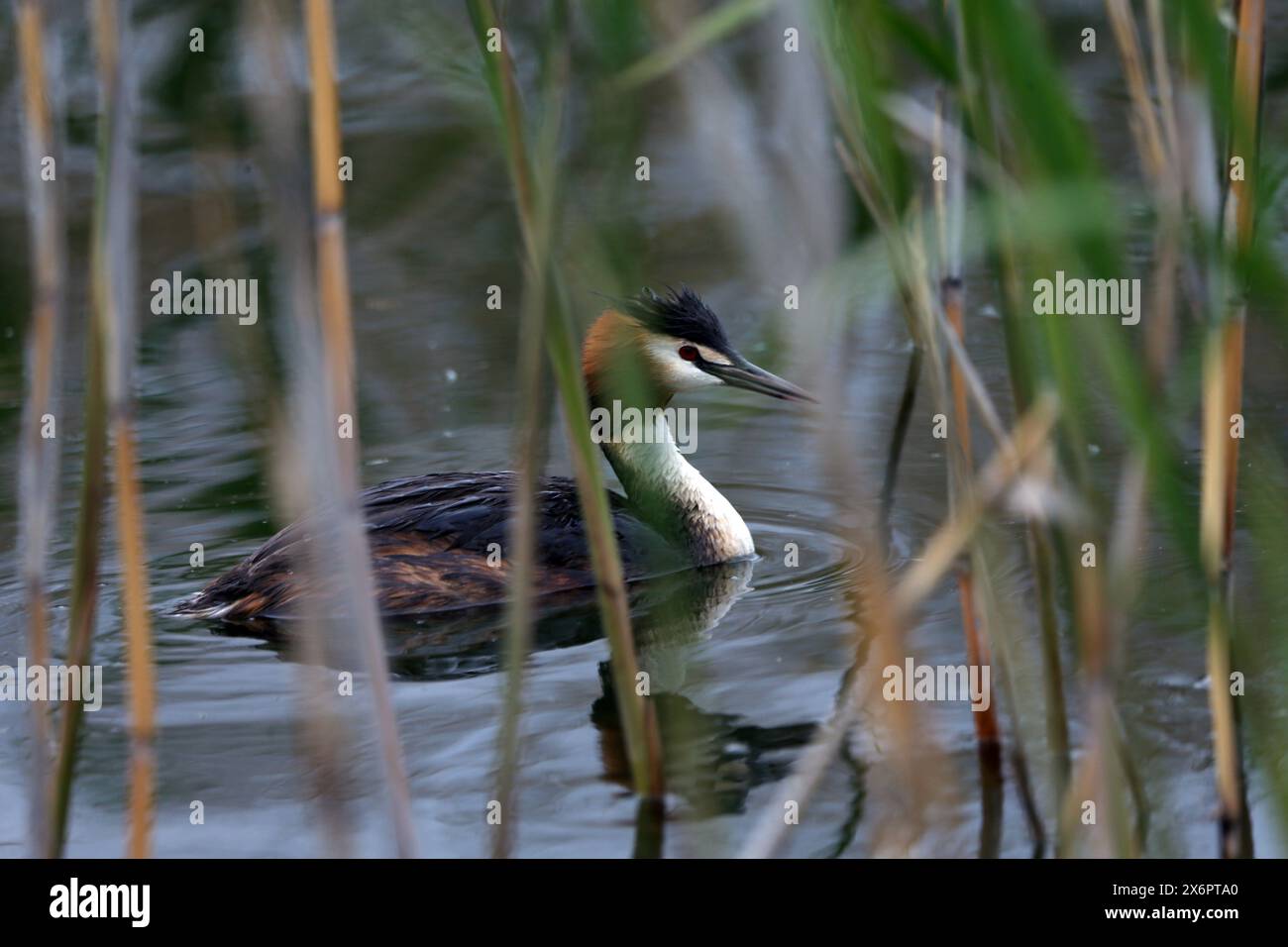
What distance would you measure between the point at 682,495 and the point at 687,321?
0.61 metres

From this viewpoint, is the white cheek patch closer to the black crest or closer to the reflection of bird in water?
the black crest

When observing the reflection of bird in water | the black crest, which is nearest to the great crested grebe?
the black crest

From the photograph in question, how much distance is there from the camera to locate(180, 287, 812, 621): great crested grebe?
5574 millimetres

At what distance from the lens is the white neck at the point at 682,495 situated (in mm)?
6020

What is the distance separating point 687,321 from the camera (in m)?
6.05

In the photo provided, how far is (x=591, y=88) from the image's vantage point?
→ 1967 millimetres

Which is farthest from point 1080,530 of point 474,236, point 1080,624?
point 474,236

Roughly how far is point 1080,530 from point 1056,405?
28 cm

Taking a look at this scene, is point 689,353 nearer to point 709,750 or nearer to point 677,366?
point 677,366

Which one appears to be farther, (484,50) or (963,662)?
(963,662)

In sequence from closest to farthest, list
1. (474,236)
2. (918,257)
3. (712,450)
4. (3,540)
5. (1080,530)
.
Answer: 1. (918,257)
2. (1080,530)
3. (3,540)
4. (712,450)
5. (474,236)

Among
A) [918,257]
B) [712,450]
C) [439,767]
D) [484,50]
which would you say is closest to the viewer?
[484,50]

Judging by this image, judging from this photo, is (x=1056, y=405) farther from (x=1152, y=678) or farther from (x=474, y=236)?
(x=474, y=236)

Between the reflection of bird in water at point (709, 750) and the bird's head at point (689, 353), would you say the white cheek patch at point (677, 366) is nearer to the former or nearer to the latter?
the bird's head at point (689, 353)
